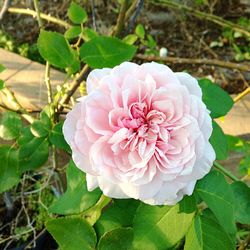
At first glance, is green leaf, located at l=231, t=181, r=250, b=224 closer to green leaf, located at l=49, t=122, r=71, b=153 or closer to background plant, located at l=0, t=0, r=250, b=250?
background plant, located at l=0, t=0, r=250, b=250

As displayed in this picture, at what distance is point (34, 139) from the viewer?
95 cm

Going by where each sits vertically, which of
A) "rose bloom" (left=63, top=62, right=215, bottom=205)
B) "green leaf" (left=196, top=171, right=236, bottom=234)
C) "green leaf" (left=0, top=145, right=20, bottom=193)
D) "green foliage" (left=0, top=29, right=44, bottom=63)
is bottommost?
"green foliage" (left=0, top=29, right=44, bottom=63)

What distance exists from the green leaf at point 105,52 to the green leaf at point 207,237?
313 mm

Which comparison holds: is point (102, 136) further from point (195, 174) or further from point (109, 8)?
point (109, 8)

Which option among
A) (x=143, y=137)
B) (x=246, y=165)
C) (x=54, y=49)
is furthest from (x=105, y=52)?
(x=246, y=165)

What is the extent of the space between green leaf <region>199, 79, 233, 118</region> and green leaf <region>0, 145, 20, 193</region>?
380 millimetres

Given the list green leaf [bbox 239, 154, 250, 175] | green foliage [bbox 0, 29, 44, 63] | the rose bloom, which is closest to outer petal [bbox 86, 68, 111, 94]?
the rose bloom

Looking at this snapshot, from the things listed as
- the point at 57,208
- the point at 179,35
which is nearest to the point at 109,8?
the point at 179,35

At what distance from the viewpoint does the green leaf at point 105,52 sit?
91cm

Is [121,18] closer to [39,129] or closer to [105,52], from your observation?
[105,52]

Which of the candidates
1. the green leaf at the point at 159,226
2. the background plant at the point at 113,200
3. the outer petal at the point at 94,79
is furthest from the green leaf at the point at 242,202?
the outer petal at the point at 94,79

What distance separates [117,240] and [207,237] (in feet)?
0.46

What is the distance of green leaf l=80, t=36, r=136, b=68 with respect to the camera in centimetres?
91

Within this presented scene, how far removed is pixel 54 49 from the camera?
0.90 m
